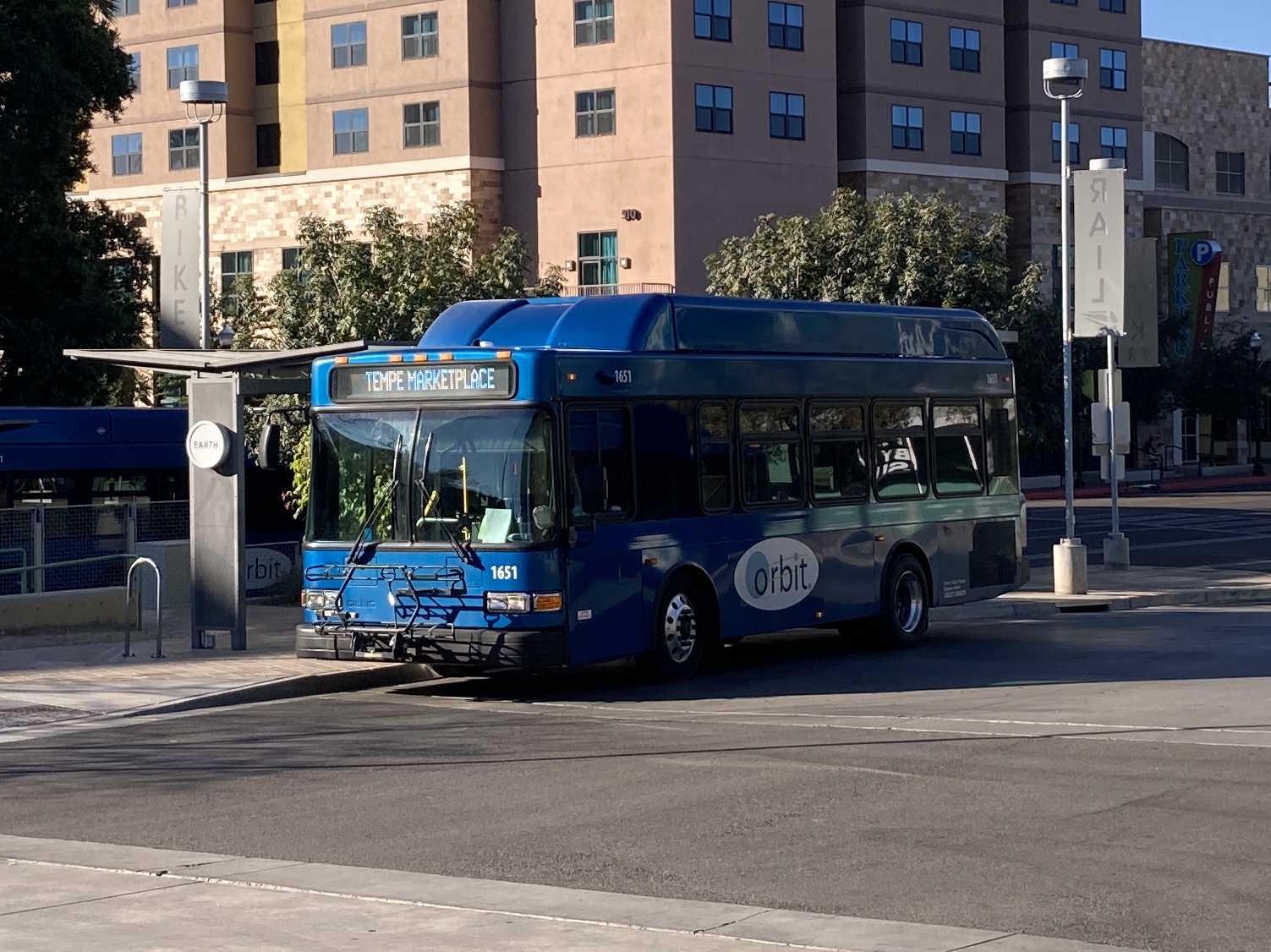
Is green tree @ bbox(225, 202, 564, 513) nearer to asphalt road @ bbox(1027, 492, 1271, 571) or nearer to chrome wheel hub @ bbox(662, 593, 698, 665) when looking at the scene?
asphalt road @ bbox(1027, 492, 1271, 571)

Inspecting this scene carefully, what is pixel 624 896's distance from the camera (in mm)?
8930

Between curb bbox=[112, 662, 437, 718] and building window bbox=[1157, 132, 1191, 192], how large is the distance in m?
70.0

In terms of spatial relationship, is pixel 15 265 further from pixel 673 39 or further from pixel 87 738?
pixel 673 39

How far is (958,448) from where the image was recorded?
21906 mm

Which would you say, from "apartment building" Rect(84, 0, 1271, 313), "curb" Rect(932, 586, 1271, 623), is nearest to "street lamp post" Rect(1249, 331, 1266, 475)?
"apartment building" Rect(84, 0, 1271, 313)

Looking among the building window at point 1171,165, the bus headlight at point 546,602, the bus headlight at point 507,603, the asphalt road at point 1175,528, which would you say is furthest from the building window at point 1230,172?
the bus headlight at point 507,603

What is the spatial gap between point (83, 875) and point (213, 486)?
1112cm

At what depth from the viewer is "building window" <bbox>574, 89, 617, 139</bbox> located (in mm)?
59188

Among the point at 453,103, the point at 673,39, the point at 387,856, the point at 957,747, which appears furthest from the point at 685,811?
the point at 453,103

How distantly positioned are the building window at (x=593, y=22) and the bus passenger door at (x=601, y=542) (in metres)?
44.0

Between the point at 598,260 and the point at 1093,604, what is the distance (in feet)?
117

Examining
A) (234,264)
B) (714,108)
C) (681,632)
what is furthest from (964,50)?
(681,632)

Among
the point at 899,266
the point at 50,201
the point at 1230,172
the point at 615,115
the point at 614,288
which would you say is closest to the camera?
the point at 50,201

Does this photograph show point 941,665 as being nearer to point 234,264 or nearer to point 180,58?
point 234,264
